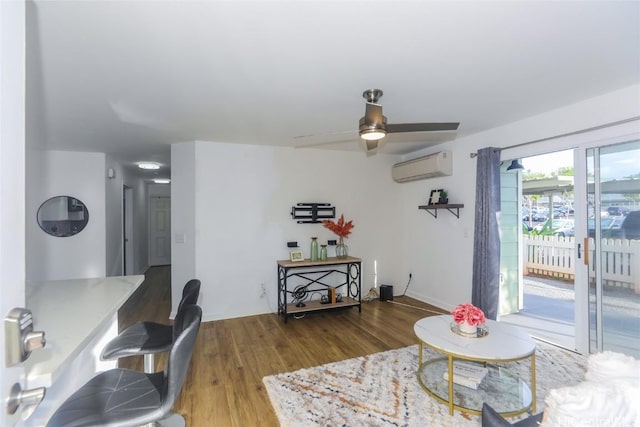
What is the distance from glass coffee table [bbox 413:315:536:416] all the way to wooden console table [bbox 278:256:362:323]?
5.78 feet

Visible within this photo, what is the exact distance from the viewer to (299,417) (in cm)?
200

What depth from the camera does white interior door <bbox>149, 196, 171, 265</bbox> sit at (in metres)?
8.02

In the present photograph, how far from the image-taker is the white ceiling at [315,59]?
1.49m

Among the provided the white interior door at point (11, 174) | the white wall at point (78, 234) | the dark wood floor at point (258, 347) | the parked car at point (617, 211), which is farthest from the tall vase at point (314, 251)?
the white interior door at point (11, 174)

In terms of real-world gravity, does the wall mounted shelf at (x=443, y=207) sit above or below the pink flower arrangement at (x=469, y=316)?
above

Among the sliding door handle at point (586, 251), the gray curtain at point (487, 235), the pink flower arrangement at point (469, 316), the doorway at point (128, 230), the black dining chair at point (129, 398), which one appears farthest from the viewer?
the doorway at point (128, 230)

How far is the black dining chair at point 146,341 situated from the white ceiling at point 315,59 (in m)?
1.57

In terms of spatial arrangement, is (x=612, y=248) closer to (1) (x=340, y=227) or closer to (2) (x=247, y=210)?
(1) (x=340, y=227)

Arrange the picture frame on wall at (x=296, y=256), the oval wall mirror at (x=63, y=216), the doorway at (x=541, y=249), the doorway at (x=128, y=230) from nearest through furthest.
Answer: the doorway at (x=541, y=249)
the picture frame on wall at (x=296, y=256)
the oval wall mirror at (x=63, y=216)
the doorway at (x=128, y=230)

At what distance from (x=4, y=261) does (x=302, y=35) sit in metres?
1.62

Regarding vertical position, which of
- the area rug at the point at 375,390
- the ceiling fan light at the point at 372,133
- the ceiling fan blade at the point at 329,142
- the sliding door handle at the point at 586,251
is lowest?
the area rug at the point at 375,390

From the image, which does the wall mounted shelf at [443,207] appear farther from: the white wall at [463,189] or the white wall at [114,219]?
the white wall at [114,219]

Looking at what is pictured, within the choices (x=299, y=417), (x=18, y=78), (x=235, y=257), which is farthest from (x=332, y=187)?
(x=18, y=78)

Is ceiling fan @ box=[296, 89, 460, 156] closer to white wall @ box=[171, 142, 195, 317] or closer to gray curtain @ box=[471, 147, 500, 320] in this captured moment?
gray curtain @ box=[471, 147, 500, 320]
